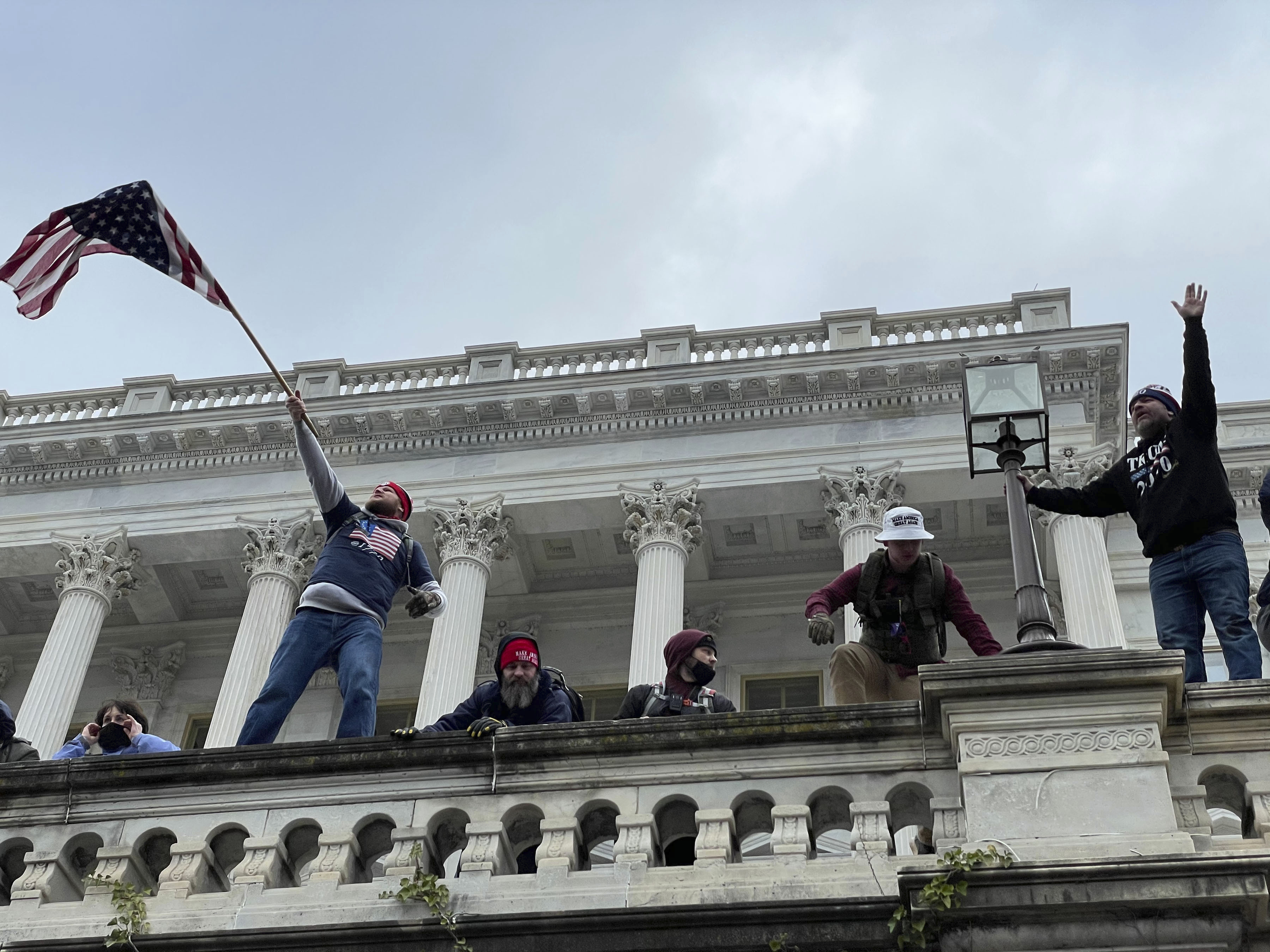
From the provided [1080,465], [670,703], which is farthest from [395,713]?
[670,703]

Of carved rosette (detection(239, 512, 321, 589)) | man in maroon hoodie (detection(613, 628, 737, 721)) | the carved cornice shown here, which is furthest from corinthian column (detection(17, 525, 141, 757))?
man in maroon hoodie (detection(613, 628, 737, 721))

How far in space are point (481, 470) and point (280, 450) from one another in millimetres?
3841

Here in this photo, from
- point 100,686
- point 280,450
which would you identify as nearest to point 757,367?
point 280,450

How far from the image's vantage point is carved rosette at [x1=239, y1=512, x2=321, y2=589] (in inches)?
1132

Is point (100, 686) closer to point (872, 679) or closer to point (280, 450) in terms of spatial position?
point (280, 450)

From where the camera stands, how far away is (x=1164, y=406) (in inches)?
426

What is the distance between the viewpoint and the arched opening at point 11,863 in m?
9.45

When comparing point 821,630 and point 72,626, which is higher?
point 72,626

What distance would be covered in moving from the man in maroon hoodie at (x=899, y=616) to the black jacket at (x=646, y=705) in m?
0.82

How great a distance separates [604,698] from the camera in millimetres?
29906

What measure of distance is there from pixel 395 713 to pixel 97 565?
589 cm

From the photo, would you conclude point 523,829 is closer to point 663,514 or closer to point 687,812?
point 687,812

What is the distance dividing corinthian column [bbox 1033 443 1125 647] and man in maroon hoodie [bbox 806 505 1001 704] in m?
13.7

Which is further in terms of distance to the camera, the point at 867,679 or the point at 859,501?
the point at 859,501
